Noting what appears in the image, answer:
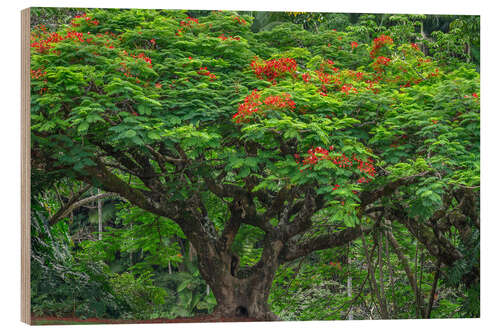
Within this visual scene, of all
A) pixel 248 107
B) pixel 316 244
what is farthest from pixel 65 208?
pixel 248 107

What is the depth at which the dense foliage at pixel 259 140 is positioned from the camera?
6.49 metres

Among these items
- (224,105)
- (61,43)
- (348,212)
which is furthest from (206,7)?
(348,212)

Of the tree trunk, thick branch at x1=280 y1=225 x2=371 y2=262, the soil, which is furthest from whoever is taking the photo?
thick branch at x1=280 y1=225 x2=371 y2=262

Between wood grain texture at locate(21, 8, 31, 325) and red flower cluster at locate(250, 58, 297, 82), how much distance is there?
7.87ft

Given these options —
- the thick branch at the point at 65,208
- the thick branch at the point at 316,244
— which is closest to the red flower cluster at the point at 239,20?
the thick branch at the point at 316,244

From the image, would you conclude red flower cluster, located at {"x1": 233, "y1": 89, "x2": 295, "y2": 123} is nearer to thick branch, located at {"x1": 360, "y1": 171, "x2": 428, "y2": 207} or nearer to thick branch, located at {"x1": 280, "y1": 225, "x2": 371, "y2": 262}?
thick branch, located at {"x1": 360, "y1": 171, "x2": 428, "y2": 207}

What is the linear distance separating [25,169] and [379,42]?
14.3 ft

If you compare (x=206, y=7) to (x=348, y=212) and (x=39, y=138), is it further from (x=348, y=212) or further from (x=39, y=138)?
(x=348, y=212)

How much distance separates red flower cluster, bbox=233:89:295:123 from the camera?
6.45m

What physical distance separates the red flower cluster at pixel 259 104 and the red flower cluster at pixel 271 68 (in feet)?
2.48

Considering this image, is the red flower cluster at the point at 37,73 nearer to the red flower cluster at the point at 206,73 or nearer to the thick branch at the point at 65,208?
the red flower cluster at the point at 206,73

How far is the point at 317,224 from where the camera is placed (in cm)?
877

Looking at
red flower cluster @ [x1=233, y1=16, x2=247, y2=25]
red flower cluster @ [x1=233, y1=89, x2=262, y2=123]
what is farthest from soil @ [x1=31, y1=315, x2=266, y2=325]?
red flower cluster @ [x1=233, y1=16, x2=247, y2=25]

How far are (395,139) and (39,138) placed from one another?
3645mm
